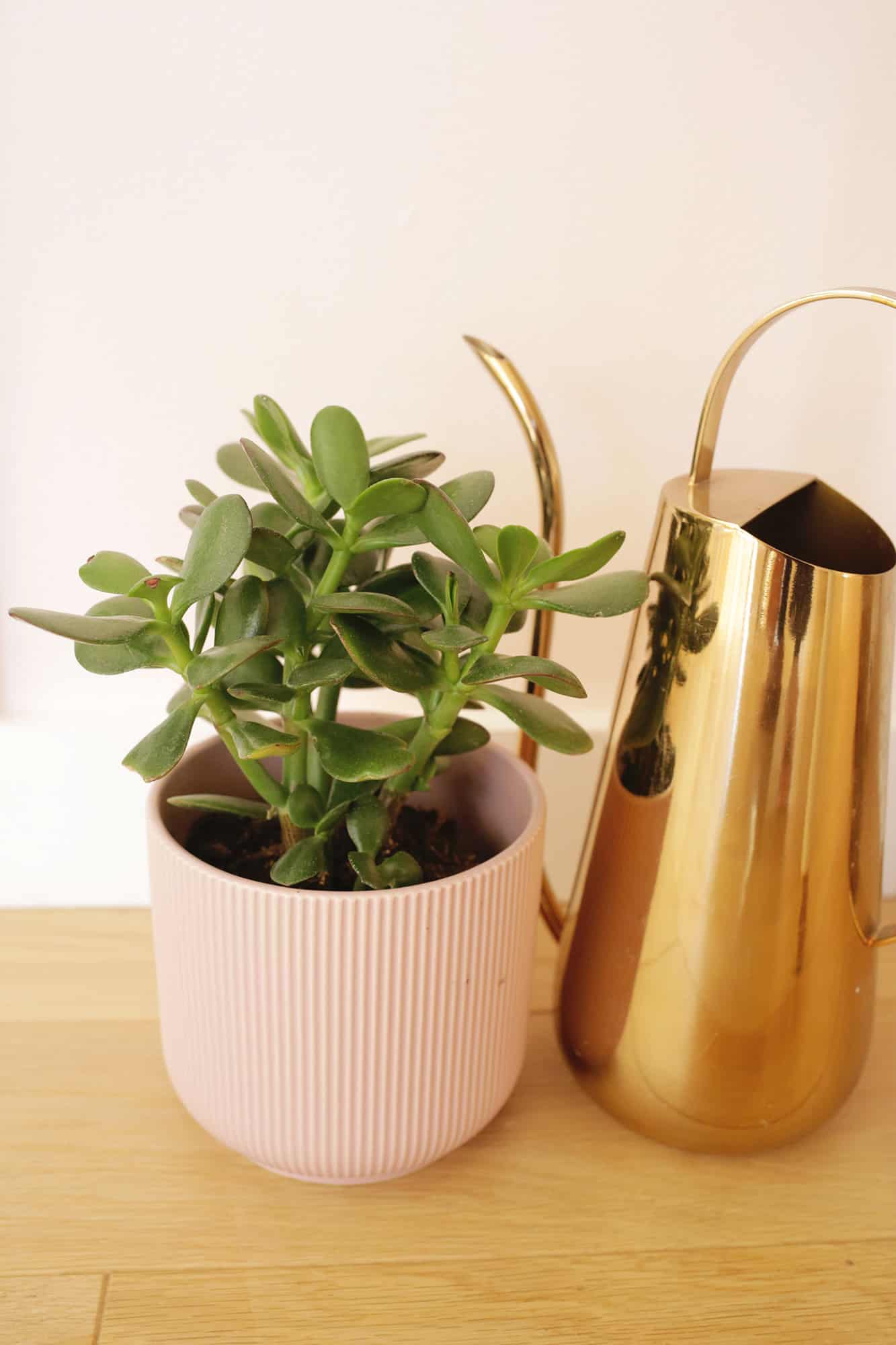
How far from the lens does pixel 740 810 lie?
1.32 ft

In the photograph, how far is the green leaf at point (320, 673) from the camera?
346mm

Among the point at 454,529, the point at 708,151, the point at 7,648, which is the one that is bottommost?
the point at 7,648

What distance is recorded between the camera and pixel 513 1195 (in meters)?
0.43

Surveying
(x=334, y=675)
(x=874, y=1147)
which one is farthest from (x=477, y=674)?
(x=874, y=1147)

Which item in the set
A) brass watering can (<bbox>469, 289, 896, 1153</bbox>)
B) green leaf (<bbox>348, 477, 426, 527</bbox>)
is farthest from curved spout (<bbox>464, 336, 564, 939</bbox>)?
green leaf (<bbox>348, 477, 426, 527</bbox>)

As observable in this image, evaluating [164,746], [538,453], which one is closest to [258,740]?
[164,746]

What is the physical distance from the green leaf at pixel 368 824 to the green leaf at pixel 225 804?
4 cm

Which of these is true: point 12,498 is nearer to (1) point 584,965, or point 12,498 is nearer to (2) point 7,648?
(2) point 7,648

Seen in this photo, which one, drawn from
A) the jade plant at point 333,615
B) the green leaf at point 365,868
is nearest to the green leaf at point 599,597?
the jade plant at point 333,615

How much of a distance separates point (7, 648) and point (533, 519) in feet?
0.90

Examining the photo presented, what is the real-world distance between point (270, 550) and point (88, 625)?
0.07 metres

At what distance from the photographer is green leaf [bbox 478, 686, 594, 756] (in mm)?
381

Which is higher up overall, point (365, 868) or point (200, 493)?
point (200, 493)

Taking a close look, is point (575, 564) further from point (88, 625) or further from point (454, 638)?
point (88, 625)
